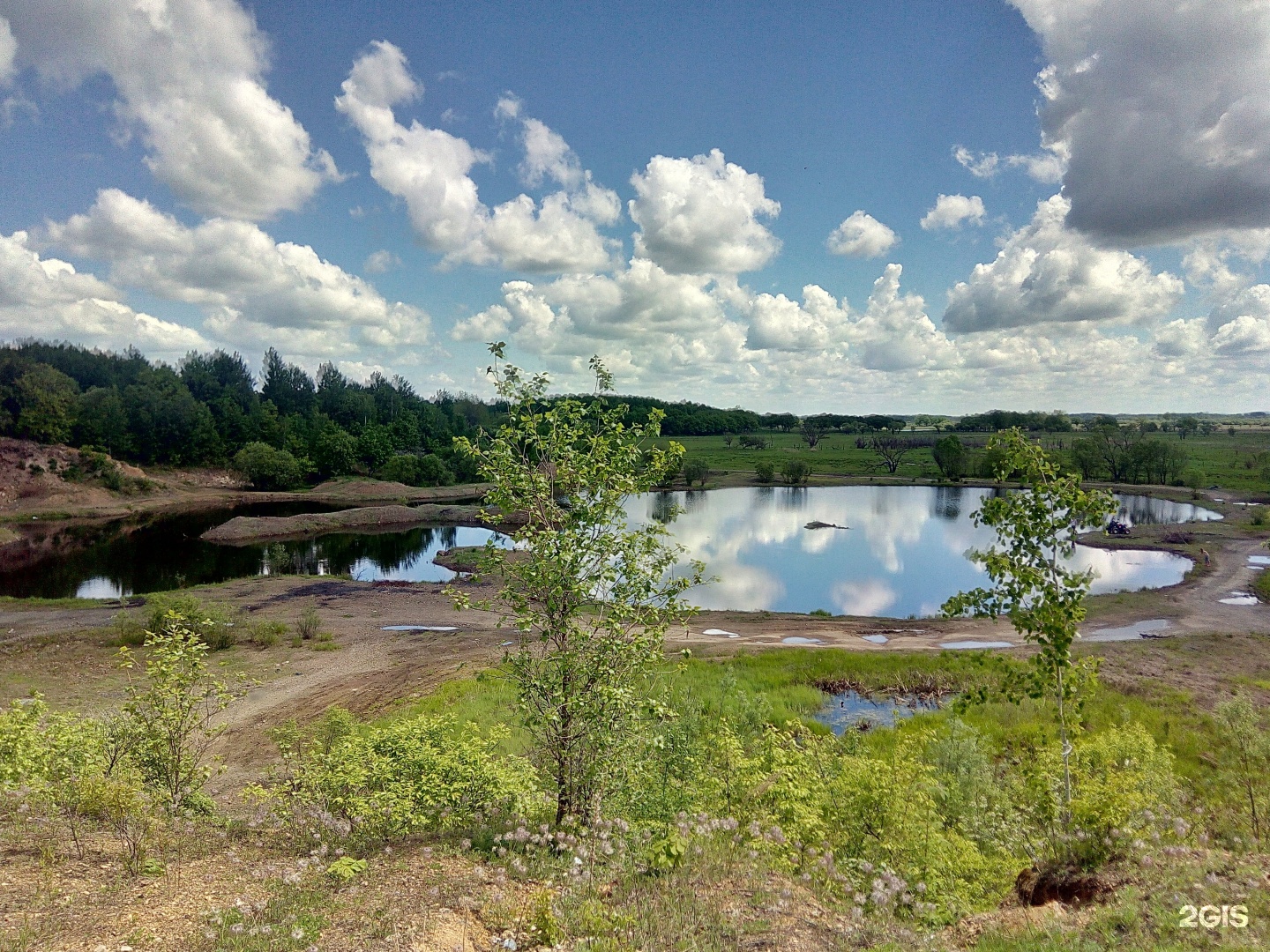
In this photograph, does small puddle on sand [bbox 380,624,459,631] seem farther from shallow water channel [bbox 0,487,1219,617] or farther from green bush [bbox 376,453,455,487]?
green bush [bbox 376,453,455,487]

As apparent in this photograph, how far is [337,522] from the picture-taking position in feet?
270

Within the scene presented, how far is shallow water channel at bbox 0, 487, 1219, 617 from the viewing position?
50219 millimetres

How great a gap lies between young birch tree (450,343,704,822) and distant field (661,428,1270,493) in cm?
9564

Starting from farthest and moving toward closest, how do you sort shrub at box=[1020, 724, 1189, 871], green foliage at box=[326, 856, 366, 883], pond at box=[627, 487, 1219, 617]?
pond at box=[627, 487, 1219, 617], shrub at box=[1020, 724, 1189, 871], green foliage at box=[326, 856, 366, 883]

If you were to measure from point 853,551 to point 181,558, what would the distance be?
2519 inches

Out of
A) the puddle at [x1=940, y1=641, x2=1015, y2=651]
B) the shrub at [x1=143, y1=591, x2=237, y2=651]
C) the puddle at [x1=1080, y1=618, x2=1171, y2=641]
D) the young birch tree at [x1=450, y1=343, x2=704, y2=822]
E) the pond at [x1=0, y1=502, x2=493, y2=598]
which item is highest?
the young birch tree at [x1=450, y1=343, x2=704, y2=822]

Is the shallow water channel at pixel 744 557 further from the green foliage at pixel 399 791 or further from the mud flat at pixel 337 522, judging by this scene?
the green foliage at pixel 399 791

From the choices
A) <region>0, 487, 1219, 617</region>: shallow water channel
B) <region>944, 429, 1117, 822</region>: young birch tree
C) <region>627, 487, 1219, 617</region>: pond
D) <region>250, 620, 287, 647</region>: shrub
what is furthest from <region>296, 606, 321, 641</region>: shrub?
<region>944, 429, 1117, 822</region>: young birch tree

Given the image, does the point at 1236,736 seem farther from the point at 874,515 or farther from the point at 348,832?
the point at 874,515

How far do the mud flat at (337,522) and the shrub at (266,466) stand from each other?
86.2 ft

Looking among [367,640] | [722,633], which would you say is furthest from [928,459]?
[367,640]

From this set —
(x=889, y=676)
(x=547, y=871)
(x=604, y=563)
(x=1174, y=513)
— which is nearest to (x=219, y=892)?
(x=547, y=871)

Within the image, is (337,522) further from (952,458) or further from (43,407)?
(952,458)

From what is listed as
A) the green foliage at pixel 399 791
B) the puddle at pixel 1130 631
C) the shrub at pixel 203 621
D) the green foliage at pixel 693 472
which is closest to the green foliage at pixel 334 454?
the green foliage at pixel 693 472
